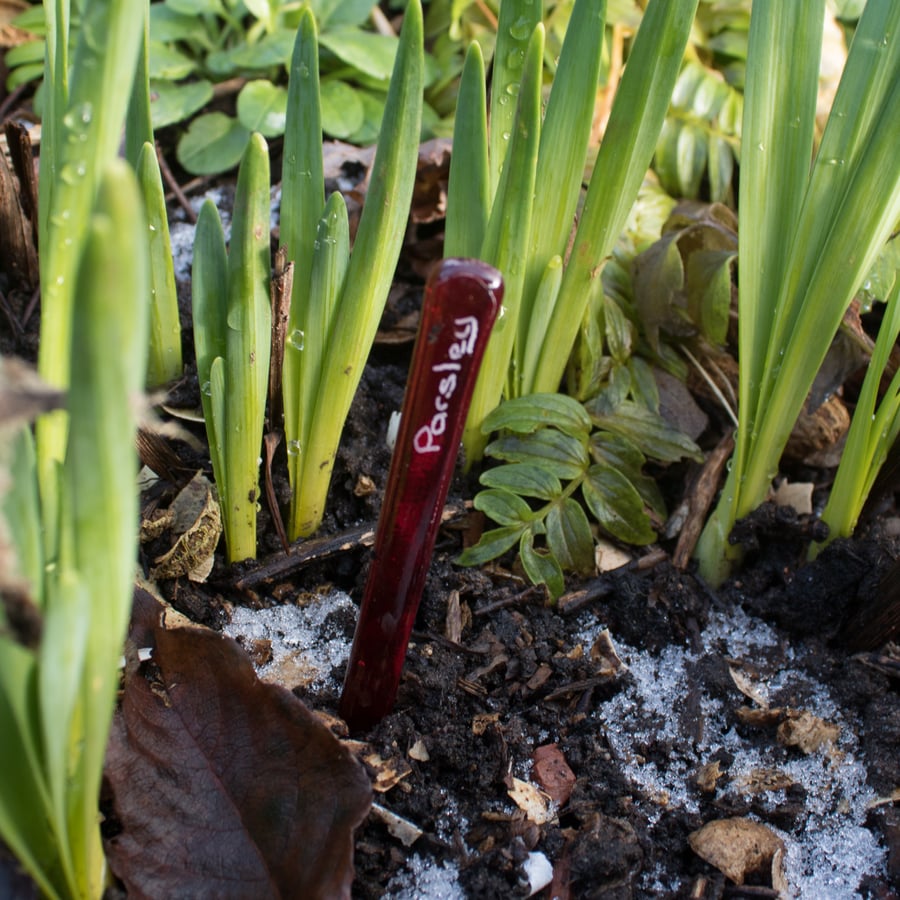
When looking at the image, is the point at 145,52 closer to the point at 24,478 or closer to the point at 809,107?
the point at 24,478

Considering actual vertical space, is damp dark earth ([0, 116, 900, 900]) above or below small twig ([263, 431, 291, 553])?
below

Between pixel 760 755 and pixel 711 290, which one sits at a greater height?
pixel 711 290

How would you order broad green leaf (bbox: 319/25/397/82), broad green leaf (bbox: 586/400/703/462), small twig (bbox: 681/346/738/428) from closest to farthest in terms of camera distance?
broad green leaf (bbox: 586/400/703/462), small twig (bbox: 681/346/738/428), broad green leaf (bbox: 319/25/397/82)

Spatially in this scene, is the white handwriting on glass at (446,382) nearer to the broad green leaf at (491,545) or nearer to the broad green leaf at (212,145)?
the broad green leaf at (491,545)

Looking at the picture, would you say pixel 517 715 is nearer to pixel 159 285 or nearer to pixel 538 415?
pixel 538 415

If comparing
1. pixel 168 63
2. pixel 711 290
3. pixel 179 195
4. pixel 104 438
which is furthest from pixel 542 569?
pixel 168 63

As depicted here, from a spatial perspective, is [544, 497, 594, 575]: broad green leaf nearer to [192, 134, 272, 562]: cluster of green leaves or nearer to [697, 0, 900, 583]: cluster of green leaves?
[697, 0, 900, 583]: cluster of green leaves

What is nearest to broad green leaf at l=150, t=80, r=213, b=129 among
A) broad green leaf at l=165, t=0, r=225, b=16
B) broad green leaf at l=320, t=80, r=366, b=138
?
broad green leaf at l=165, t=0, r=225, b=16
